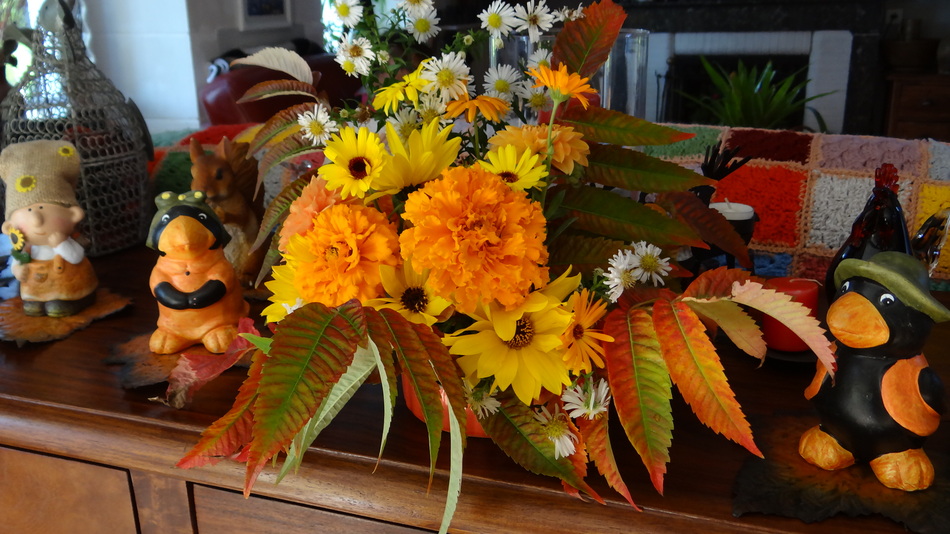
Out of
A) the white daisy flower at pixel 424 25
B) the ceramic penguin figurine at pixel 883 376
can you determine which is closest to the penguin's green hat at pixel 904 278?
the ceramic penguin figurine at pixel 883 376

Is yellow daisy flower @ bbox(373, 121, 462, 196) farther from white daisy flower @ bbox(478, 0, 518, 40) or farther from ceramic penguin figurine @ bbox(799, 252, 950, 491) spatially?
ceramic penguin figurine @ bbox(799, 252, 950, 491)

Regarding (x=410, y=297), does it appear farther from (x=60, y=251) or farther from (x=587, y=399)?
(x=60, y=251)

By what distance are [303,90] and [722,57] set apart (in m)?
3.78

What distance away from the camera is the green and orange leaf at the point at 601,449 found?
18.5 inches

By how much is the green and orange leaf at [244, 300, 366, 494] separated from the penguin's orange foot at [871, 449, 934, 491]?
341mm

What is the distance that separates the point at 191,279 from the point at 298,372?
37cm

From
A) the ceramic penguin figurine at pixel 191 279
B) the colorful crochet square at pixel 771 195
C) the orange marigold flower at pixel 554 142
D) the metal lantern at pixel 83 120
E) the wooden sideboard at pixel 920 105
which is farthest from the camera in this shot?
the wooden sideboard at pixel 920 105

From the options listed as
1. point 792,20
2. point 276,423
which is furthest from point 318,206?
point 792,20

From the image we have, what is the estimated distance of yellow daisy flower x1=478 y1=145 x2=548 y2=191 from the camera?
0.45 m

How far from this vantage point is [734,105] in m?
2.45

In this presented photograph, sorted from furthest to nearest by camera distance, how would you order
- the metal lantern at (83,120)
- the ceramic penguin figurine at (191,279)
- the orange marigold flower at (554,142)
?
1. the metal lantern at (83,120)
2. the ceramic penguin figurine at (191,279)
3. the orange marigold flower at (554,142)

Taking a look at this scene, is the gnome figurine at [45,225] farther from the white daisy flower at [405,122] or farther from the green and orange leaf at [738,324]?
the green and orange leaf at [738,324]

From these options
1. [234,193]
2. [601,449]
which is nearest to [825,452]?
[601,449]

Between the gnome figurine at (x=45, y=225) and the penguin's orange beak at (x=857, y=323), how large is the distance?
729 millimetres
